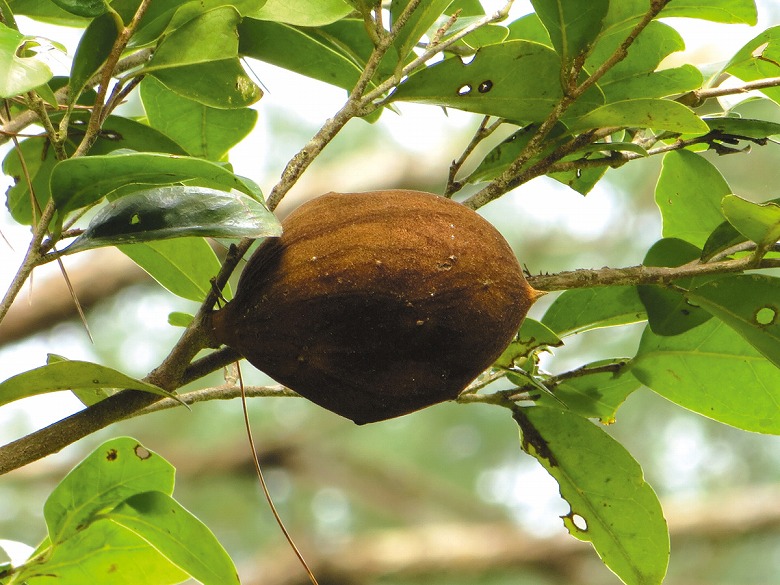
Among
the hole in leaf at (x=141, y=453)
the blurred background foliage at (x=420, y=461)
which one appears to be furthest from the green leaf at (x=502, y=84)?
the blurred background foliage at (x=420, y=461)

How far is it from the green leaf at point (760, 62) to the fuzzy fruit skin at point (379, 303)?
344 millimetres

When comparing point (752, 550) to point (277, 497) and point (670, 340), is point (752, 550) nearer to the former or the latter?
point (277, 497)

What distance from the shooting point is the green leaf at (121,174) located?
1.72 ft

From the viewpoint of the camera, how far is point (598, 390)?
0.83m

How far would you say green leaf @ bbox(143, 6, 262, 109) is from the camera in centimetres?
63

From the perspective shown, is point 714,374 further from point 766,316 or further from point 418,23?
point 418,23

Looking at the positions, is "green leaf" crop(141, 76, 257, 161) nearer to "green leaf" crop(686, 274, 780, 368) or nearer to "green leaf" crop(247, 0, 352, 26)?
"green leaf" crop(247, 0, 352, 26)

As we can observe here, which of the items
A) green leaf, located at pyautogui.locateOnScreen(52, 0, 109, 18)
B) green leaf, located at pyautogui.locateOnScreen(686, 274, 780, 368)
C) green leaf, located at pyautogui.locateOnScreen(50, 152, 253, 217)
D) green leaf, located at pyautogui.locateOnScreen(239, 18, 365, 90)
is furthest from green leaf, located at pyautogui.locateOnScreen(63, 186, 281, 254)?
green leaf, located at pyautogui.locateOnScreen(686, 274, 780, 368)

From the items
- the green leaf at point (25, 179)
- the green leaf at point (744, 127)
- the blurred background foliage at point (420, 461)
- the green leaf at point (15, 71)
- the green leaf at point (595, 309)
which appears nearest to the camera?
the green leaf at point (15, 71)

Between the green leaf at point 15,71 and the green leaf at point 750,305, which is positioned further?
the green leaf at point 750,305

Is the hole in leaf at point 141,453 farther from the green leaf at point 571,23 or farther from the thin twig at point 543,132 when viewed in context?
the green leaf at point 571,23

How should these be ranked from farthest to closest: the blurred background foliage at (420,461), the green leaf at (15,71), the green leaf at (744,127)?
the blurred background foliage at (420,461)
the green leaf at (744,127)
the green leaf at (15,71)

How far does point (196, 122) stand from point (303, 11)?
0.28 metres

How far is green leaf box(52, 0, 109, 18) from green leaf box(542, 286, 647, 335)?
0.46m
